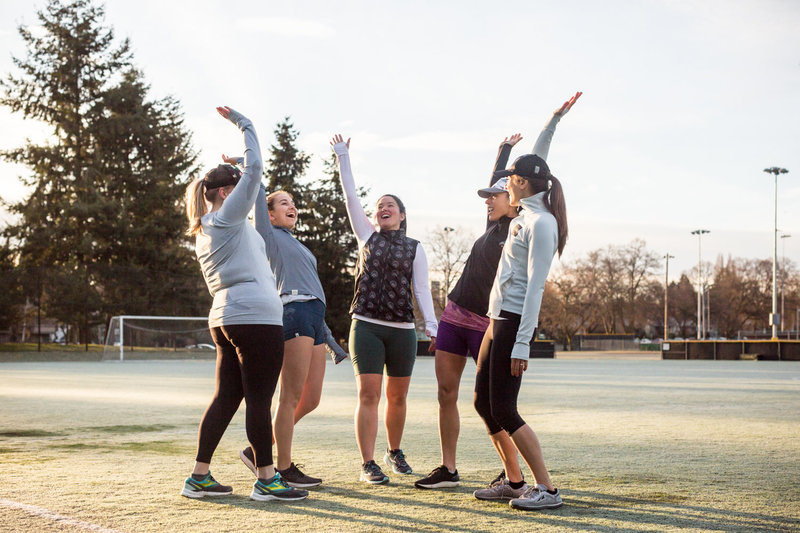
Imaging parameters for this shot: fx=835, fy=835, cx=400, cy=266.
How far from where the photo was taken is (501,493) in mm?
4691

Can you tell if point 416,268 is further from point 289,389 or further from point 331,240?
point 331,240

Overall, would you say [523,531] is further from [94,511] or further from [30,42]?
[30,42]

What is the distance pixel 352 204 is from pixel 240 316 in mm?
1401

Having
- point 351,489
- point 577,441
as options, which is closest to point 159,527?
point 351,489

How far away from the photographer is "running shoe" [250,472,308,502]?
15.1 feet

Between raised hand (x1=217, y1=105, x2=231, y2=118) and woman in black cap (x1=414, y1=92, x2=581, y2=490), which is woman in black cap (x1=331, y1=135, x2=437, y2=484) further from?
raised hand (x1=217, y1=105, x2=231, y2=118)

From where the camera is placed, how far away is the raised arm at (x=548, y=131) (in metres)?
5.24

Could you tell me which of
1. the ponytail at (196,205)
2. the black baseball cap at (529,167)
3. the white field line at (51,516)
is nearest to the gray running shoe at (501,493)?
the black baseball cap at (529,167)

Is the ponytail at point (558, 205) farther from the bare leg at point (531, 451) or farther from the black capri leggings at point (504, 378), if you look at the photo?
the bare leg at point (531, 451)

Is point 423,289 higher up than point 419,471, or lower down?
higher up

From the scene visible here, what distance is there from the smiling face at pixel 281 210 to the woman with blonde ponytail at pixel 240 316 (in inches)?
24.5

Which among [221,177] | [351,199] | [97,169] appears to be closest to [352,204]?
[351,199]

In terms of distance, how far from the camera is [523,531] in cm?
387

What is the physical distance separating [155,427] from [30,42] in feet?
140
